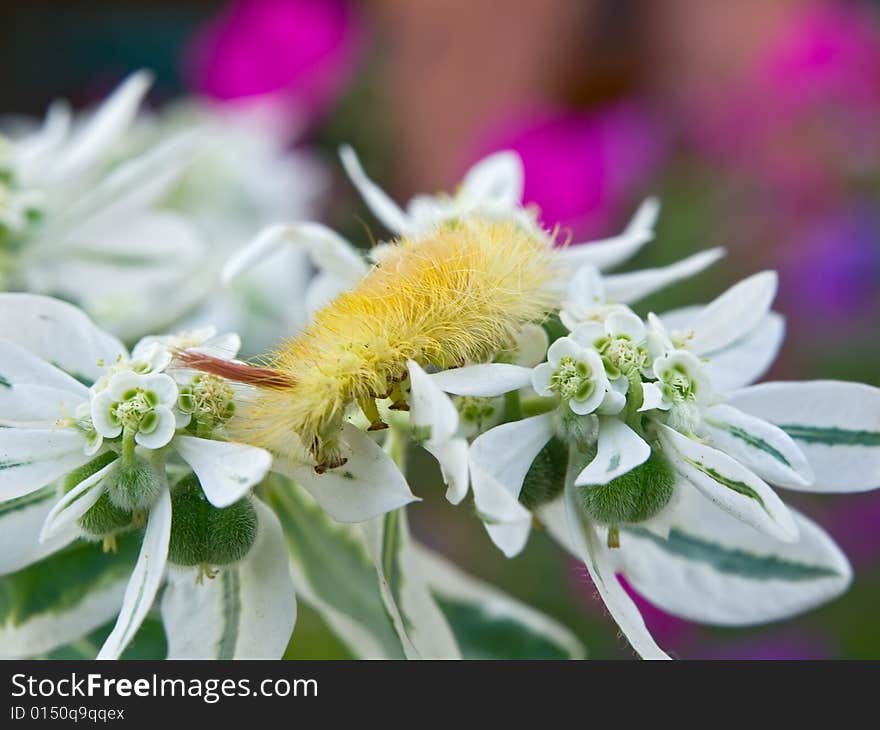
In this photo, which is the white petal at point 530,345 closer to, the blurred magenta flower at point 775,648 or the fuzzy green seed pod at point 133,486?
the fuzzy green seed pod at point 133,486

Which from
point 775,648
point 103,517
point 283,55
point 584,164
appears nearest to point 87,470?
point 103,517

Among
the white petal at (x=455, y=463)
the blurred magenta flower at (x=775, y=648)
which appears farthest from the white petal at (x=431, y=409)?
the blurred magenta flower at (x=775, y=648)

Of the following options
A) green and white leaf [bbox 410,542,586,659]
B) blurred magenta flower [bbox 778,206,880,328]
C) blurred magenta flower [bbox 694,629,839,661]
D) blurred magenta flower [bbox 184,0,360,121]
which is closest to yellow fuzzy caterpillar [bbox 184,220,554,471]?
green and white leaf [bbox 410,542,586,659]

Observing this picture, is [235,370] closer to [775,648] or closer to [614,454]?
[614,454]

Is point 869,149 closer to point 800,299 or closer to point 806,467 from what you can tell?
point 800,299

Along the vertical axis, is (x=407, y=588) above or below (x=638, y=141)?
below
